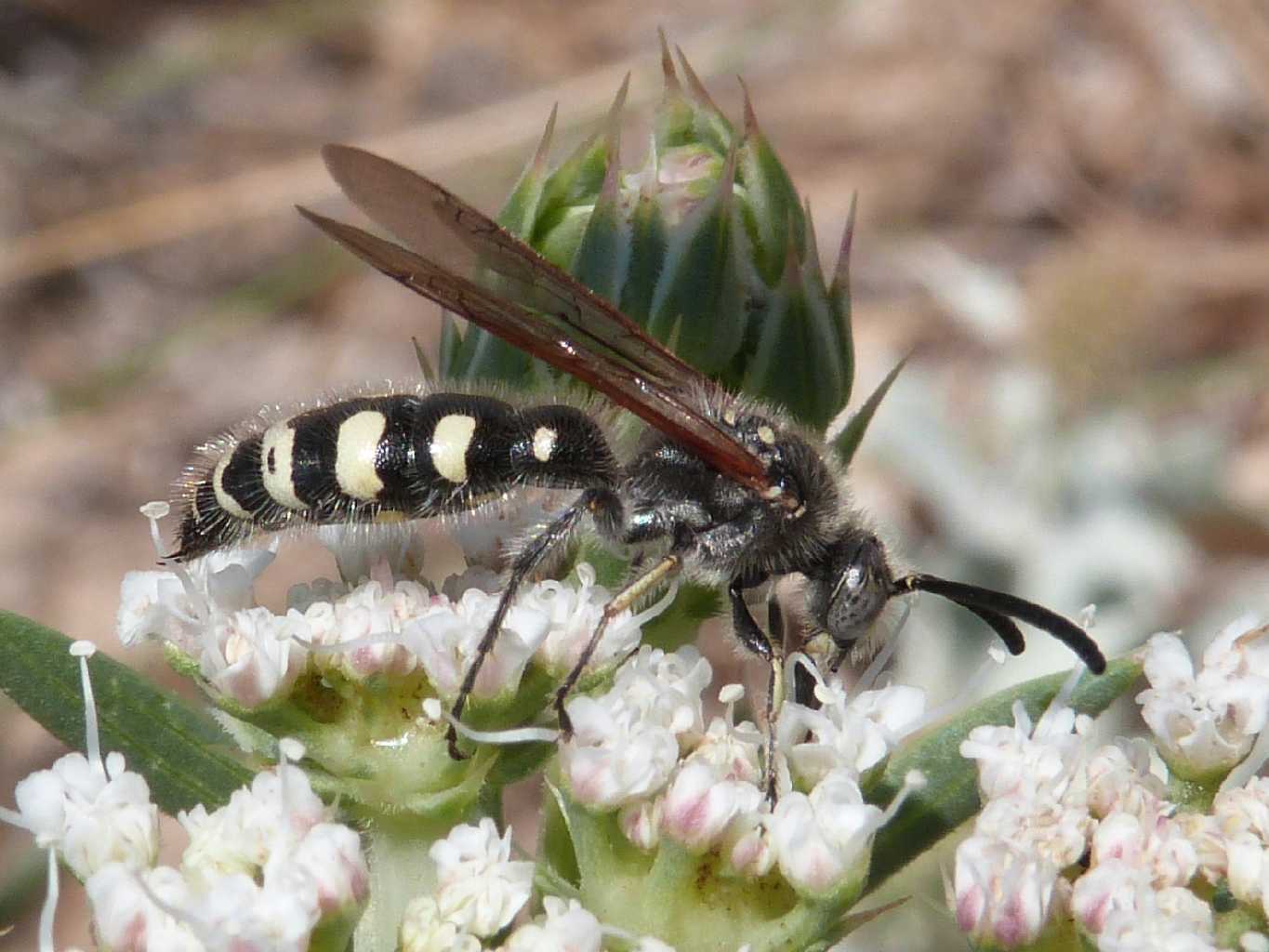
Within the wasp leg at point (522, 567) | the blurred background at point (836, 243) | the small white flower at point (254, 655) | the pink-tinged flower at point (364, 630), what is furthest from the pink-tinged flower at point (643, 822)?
the blurred background at point (836, 243)

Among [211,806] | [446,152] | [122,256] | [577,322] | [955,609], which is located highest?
[577,322]

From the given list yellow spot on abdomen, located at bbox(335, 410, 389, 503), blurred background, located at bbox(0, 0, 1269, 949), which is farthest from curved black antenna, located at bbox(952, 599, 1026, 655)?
blurred background, located at bbox(0, 0, 1269, 949)

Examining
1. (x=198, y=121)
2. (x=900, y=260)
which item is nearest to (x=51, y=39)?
(x=198, y=121)

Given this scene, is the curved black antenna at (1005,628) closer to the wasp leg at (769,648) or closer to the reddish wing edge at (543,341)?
the wasp leg at (769,648)

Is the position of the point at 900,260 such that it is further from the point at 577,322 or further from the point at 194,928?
the point at 194,928

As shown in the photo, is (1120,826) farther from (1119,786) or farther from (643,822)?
(643,822)

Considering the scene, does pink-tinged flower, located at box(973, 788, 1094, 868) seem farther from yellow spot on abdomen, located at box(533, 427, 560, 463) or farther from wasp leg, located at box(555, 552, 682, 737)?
yellow spot on abdomen, located at box(533, 427, 560, 463)
